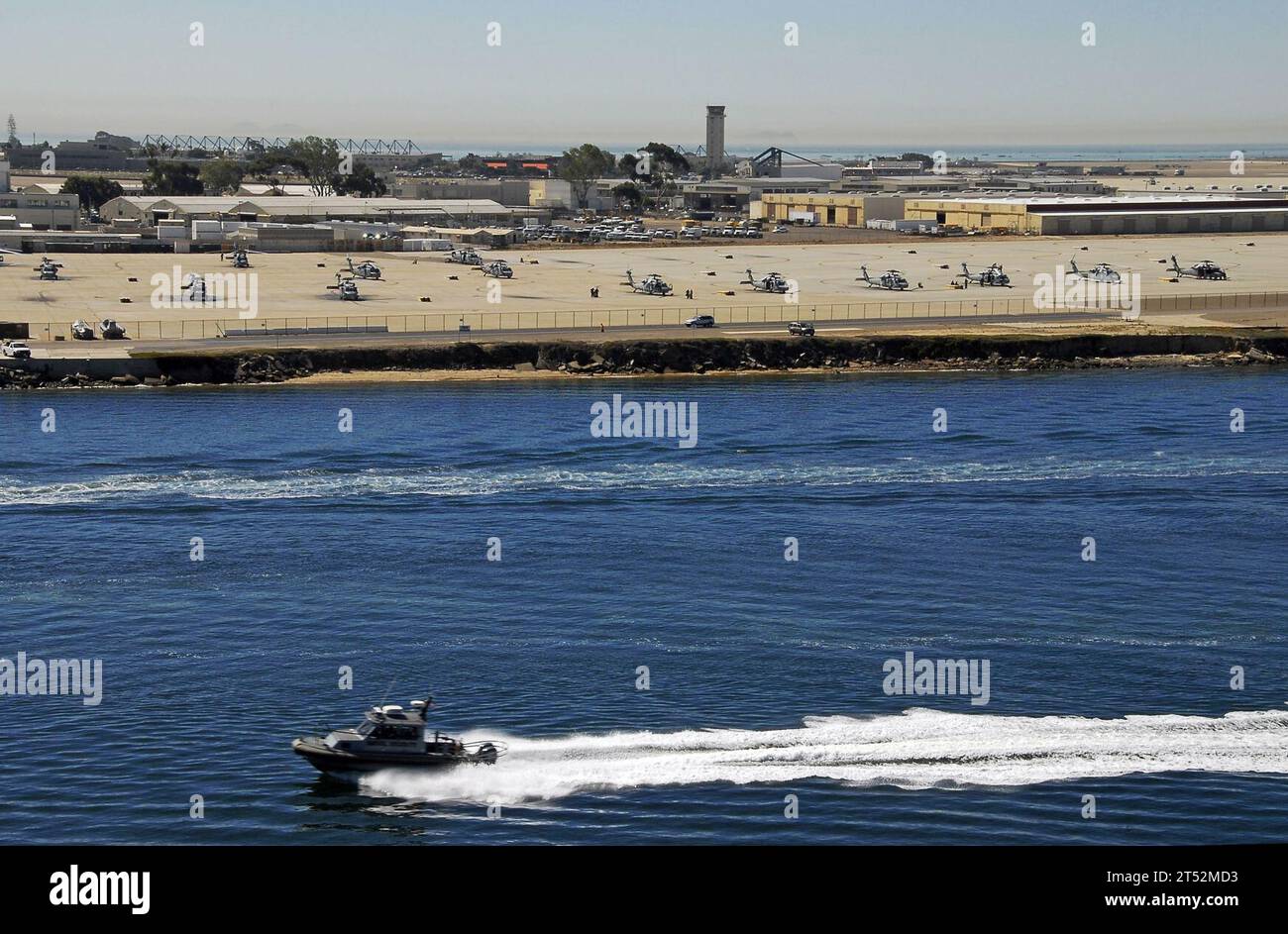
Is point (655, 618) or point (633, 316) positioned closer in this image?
point (655, 618)

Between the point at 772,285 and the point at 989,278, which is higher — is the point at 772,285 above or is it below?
below

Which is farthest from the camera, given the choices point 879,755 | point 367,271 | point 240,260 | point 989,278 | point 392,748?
point 240,260

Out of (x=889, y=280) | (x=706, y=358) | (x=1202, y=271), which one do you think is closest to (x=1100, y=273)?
(x=1202, y=271)

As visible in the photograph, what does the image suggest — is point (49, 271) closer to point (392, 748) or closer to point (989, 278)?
point (989, 278)

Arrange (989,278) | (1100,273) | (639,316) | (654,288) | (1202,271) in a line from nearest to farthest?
(639,316) < (654,288) < (989,278) < (1100,273) < (1202,271)

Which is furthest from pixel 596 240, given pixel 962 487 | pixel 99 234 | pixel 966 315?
pixel 962 487

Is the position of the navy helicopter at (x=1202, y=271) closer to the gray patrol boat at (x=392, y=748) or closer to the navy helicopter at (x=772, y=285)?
the navy helicopter at (x=772, y=285)
